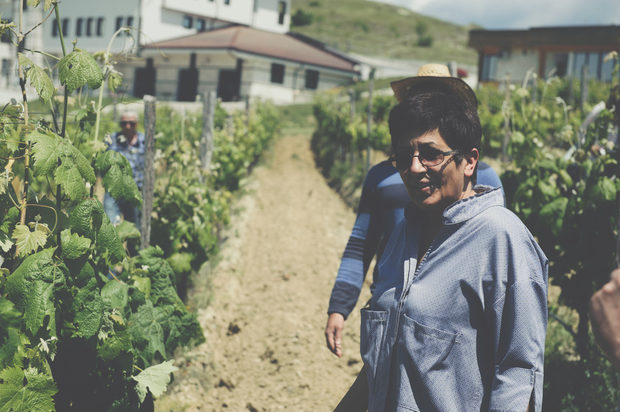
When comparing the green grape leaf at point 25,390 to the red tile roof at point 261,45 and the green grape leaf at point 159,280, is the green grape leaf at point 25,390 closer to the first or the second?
Result: the green grape leaf at point 159,280

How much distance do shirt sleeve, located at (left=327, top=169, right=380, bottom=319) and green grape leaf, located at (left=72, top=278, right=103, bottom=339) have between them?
0.96 m

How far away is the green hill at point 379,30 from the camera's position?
69.7m

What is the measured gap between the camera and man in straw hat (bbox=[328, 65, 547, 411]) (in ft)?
5.94

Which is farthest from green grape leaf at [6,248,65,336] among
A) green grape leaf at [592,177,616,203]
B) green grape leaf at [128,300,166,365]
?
green grape leaf at [592,177,616,203]

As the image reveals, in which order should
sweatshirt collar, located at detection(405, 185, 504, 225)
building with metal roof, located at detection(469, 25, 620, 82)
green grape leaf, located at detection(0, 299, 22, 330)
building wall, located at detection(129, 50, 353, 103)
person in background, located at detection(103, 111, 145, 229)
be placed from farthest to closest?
1. building wall, located at detection(129, 50, 353, 103)
2. building with metal roof, located at detection(469, 25, 620, 82)
3. person in background, located at detection(103, 111, 145, 229)
4. green grape leaf, located at detection(0, 299, 22, 330)
5. sweatshirt collar, located at detection(405, 185, 504, 225)

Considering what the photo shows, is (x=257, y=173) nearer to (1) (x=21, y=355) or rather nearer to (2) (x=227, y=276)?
(2) (x=227, y=276)

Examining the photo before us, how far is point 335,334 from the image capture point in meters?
2.63

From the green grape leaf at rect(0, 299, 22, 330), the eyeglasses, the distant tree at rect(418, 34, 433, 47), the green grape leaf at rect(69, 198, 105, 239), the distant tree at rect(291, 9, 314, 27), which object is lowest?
the green grape leaf at rect(0, 299, 22, 330)

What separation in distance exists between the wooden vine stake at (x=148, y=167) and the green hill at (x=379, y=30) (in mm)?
59877

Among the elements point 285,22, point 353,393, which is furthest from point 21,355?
point 285,22

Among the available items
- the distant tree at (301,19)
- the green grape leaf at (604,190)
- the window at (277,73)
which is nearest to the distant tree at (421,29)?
the distant tree at (301,19)

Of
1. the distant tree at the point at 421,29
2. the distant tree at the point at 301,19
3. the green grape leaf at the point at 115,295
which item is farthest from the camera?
the distant tree at the point at 421,29

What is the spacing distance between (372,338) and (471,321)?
36cm

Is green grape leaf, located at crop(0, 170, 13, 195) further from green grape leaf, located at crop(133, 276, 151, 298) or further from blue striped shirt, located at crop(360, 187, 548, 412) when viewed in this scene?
blue striped shirt, located at crop(360, 187, 548, 412)
